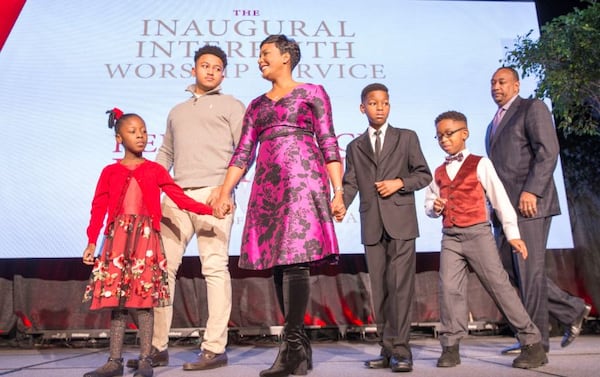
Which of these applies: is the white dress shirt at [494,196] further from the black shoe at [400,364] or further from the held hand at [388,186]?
the black shoe at [400,364]

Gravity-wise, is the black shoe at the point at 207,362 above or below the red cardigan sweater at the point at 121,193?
below

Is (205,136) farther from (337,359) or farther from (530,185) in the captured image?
(530,185)

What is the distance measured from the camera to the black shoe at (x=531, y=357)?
2.04 metres

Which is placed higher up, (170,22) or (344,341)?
(170,22)

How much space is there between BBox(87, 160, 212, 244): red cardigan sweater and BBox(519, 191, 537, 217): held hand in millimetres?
1374

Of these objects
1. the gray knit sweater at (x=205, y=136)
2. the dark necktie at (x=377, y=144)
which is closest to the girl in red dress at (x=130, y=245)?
the gray knit sweater at (x=205, y=136)

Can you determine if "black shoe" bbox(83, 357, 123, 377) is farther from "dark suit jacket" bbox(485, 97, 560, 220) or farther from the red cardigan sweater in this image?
"dark suit jacket" bbox(485, 97, 560, 220)

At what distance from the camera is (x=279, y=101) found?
6.40ft

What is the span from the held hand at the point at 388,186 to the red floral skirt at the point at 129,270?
901 mm

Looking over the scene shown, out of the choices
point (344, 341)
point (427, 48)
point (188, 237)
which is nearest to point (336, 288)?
point (344, 341)

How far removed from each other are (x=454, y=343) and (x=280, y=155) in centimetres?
107

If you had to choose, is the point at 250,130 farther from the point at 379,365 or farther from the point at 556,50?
the point at 556,50

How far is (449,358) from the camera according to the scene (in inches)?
84.7

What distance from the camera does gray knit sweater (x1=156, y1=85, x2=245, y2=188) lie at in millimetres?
2455
